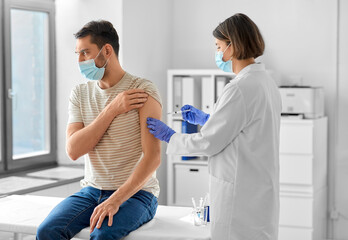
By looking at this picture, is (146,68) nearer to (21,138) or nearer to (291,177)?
(21,138)

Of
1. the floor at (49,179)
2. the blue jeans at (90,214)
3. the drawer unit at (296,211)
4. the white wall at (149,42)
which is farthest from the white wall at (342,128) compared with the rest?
the blue jeans at (90,214)

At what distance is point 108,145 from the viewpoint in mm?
2227

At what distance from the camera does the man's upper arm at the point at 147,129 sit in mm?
2197

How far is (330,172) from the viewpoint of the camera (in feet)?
13.7

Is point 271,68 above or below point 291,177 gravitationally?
above

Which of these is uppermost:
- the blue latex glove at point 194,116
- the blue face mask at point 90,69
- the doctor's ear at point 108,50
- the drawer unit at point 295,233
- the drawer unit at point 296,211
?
the doctor's ear at point 108,50

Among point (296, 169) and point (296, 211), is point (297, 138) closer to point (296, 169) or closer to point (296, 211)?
point (296, 169)

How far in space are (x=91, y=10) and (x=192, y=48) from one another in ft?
3.47

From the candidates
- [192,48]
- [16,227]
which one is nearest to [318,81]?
[192,48]

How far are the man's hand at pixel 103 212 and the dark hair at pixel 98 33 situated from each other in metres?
0.64

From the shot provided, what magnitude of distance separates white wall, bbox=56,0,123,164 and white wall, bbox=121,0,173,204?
127mm

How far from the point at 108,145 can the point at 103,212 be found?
288 millimetres

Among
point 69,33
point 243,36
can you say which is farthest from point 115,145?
point 69,33

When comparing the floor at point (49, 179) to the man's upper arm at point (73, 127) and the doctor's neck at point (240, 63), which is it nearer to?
the man's upper arm at point (73, 127)
